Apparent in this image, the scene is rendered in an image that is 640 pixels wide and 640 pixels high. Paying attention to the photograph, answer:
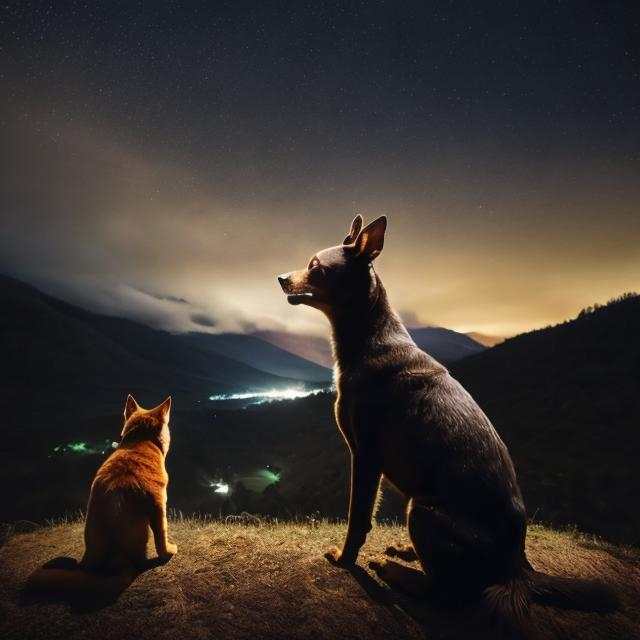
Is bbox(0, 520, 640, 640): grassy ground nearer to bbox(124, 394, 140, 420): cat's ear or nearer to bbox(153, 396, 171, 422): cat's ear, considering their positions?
bbox(153, 396, 171, 422): cat's ear

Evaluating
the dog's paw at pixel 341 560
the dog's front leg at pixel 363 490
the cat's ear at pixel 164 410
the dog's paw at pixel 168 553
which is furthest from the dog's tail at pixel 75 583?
the dog's front leg at pixel 363 490

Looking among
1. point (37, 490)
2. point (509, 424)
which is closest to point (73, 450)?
point (37, 490)

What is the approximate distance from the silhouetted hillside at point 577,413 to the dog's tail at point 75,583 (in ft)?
40.2

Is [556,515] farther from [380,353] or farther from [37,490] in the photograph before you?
[37,490]

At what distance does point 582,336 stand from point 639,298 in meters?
6.47

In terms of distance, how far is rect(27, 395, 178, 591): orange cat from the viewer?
3016 millimetres

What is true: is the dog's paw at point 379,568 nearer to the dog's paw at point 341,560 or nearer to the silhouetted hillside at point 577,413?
the dog's paw at point 341,560

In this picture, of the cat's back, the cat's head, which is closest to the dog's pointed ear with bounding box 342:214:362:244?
the cat's head

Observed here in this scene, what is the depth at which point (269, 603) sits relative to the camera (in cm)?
289

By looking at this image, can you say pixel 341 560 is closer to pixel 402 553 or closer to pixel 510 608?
pixel 402 553

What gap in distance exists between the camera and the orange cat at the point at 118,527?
3016mm

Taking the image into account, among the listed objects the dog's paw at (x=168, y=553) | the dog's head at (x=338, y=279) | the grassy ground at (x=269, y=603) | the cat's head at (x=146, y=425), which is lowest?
the dog's paw at (x=168, y=553)

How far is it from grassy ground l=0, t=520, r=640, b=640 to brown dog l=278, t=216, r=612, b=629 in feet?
0.80

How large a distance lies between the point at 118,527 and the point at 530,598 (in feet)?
11.9
